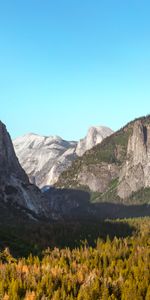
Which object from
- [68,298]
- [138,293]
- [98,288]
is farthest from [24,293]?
[138,293]

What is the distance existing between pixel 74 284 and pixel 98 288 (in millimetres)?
9072

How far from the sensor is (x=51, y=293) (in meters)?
173

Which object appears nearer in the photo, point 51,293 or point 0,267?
point 51,293

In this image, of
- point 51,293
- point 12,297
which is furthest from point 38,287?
point 12,297

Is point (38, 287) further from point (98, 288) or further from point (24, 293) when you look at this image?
point (98, 288)

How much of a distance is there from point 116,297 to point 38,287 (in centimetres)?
2880

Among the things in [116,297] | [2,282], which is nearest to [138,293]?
[116,297]

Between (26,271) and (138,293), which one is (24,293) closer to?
(26,271)

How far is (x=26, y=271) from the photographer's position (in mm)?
194375

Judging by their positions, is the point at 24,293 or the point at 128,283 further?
the point at 128,283

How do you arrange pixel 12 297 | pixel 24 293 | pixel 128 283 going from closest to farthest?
pixel 12 297, pixel 24 293, pixel 128 283

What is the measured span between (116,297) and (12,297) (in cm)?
4189

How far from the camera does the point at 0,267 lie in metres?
194

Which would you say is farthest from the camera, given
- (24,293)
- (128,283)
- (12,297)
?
(128,283)
